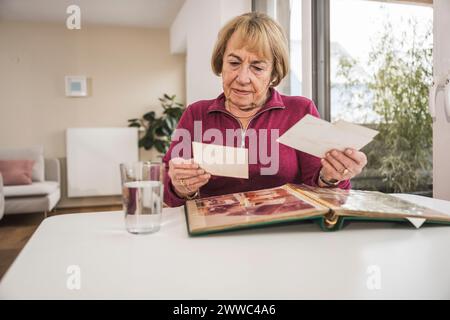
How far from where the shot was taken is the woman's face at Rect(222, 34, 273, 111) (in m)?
1.30

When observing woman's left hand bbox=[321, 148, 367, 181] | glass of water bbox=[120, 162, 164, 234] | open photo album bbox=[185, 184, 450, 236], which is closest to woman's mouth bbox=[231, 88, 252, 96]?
woman's left hand bbox=[321, 148, 367, 181]

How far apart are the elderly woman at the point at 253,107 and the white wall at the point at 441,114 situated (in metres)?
0.37

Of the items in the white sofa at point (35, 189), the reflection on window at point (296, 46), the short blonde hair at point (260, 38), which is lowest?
A: the white sofa at point (35, 189)

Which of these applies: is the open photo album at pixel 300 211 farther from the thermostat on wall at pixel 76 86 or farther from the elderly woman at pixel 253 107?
the thermostat on wall at pixel 76 86

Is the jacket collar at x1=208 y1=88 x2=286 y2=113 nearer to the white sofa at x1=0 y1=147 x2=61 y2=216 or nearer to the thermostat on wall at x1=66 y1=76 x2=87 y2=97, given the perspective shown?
the white sofa at x1=0 y1=147 x2=61 y2=216

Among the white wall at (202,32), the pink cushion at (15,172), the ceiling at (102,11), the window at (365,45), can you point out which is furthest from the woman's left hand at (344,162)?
the pink cushion at (15,172)

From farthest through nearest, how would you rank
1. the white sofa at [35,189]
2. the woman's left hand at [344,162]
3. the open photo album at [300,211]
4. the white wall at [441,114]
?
the white sofa at [35,189], the white wall at [441,114], the woman's left hand at [344,162], the open photo album at [300,211]

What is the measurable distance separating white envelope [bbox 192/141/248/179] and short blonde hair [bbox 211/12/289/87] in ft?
1.80

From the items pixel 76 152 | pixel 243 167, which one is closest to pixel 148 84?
pixel 76 152

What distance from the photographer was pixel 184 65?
5633 mm

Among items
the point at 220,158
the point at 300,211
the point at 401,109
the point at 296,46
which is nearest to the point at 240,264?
the point at 300,211

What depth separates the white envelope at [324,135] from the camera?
79 centimetres

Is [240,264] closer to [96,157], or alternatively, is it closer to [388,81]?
[388,81]
